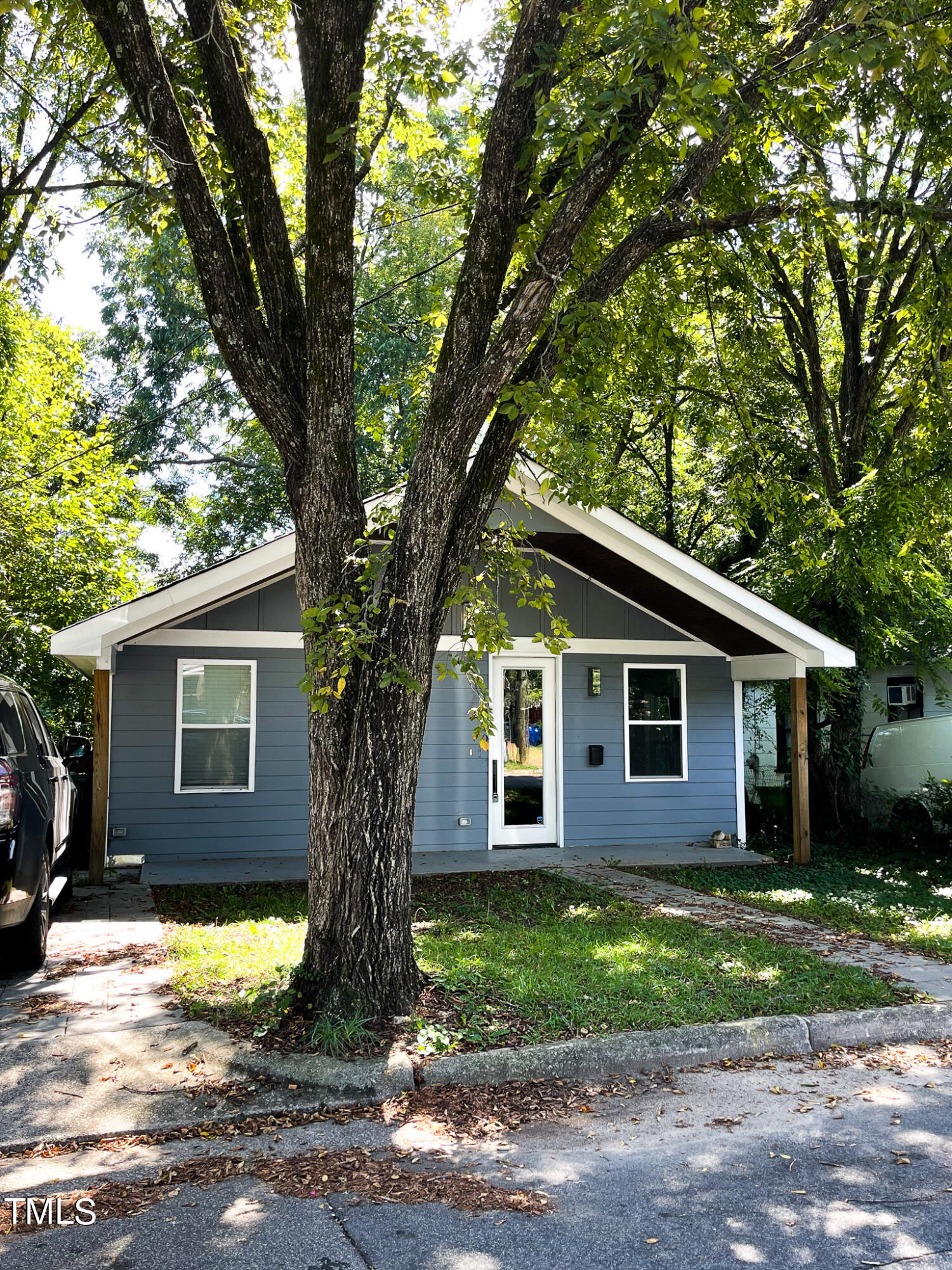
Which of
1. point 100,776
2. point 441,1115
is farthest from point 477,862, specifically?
point 441,1115

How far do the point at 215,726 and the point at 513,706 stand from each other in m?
3.71

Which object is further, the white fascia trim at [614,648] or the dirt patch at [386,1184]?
the white fascia trim at [614,648]

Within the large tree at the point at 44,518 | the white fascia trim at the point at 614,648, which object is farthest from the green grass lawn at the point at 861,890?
the large tree at the point at 44,518

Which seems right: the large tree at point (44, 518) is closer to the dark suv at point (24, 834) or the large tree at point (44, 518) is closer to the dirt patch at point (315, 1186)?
the dark suv at point (24, 834)

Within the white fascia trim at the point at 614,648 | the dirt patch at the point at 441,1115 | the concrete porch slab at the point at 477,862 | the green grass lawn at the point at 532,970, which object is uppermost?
the white fascia trim at the point at 614,648

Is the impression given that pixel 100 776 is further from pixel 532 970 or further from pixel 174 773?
pixel 532 970

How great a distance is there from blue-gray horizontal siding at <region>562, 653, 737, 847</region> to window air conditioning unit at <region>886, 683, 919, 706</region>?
687 centimetres

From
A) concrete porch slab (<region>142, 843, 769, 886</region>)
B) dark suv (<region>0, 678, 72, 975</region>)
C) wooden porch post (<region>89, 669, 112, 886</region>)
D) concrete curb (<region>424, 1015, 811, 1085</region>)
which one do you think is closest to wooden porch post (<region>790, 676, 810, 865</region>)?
concrete porch slab (<region>142, 843, 769, 886</region>)

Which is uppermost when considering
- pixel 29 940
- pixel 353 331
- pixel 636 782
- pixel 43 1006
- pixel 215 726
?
pixel 353 331

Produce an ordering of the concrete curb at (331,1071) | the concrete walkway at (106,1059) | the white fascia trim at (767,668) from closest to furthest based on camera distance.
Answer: the concrete walkway at (106,1059) → the concrete curb at (331,1071) → the white fascia trim at (767,668)

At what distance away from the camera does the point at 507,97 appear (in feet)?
17.6

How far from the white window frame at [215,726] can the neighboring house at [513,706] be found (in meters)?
0.02

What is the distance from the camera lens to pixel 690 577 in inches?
444

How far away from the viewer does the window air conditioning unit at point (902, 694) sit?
1838cm
